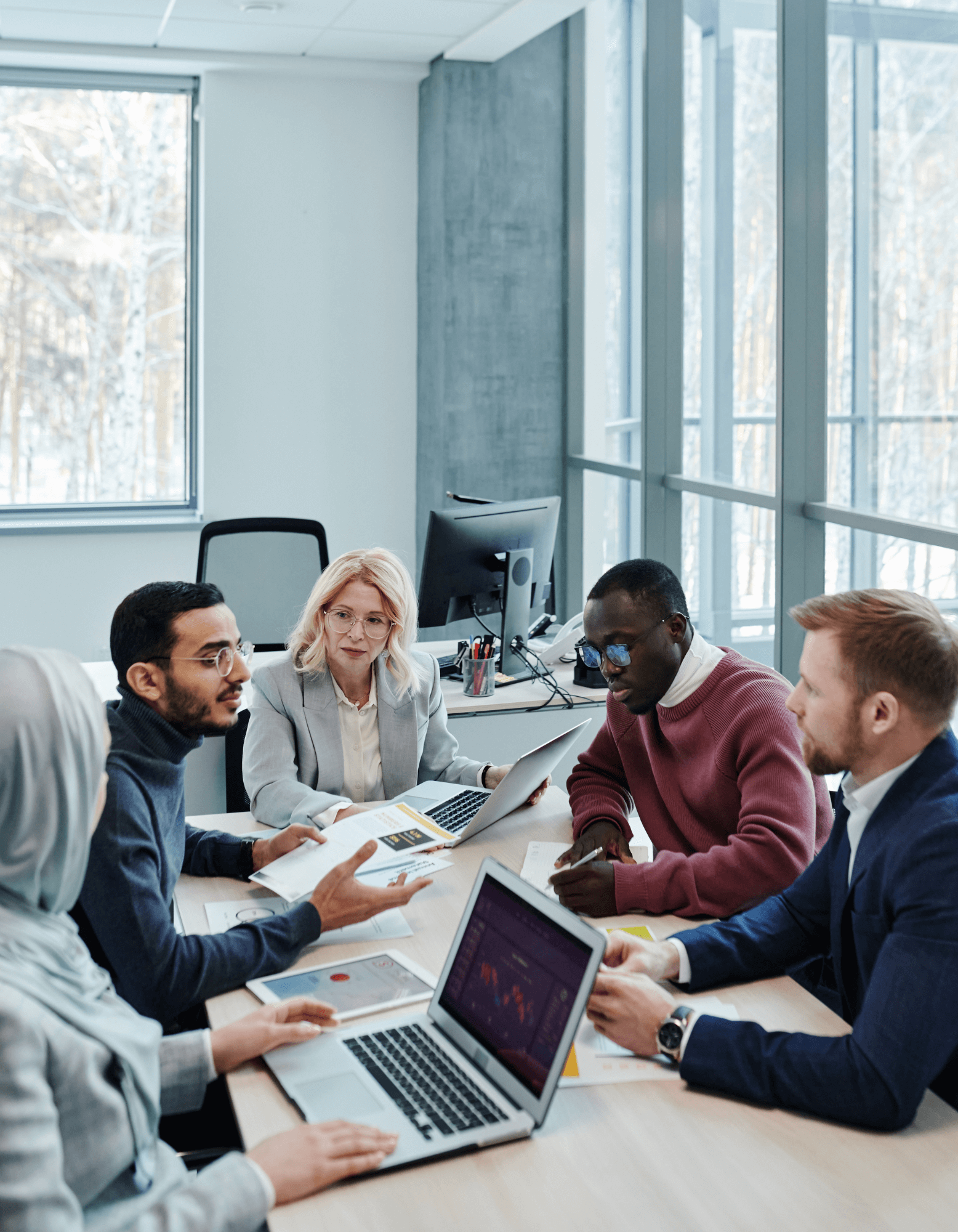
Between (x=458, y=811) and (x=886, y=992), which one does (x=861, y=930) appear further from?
(x=458, y=811)

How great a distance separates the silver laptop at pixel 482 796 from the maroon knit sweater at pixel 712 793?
0.12 meters

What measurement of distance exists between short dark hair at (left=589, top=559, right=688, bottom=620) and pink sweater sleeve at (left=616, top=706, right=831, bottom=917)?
35 cm

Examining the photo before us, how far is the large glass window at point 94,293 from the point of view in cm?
511

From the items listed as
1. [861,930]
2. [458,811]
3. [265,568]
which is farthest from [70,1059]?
[265,568]

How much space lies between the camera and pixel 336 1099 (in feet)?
4.33

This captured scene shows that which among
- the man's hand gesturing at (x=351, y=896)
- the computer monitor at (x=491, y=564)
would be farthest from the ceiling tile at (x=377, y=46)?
the man's hand gesturing at (x=351, y=896)

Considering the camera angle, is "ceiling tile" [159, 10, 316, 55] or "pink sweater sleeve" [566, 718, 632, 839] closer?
"pink sweater sleeve" [566, 718, 632, 839]

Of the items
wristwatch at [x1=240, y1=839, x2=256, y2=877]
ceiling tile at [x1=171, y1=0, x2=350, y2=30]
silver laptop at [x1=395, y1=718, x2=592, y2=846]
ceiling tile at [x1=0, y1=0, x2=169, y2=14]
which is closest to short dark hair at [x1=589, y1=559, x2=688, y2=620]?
silver laptop at [x1=395, y1=718, x2=592, y2=846]

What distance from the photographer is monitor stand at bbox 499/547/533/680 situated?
11.3ft

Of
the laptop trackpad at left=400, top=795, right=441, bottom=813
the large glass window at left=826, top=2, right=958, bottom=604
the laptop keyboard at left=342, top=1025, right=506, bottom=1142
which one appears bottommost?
the laptop keyboard at left=342, top=1025, right=506, bottom=1142

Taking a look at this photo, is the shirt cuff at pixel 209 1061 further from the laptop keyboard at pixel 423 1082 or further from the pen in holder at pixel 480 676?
the pen in holder at pixel 480 676

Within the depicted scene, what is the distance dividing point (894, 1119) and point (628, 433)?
456 centimetres

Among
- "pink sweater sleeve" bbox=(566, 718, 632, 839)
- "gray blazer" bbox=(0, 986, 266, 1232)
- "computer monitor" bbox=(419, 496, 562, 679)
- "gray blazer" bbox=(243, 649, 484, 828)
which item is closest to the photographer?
"gray blazer" bbox=(0, 986, 266, 1232)

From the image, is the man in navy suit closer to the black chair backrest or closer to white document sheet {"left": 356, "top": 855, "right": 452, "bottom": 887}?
white document sheet {"left": 356, "top": 855, "right": 452, "bottom": 887}
